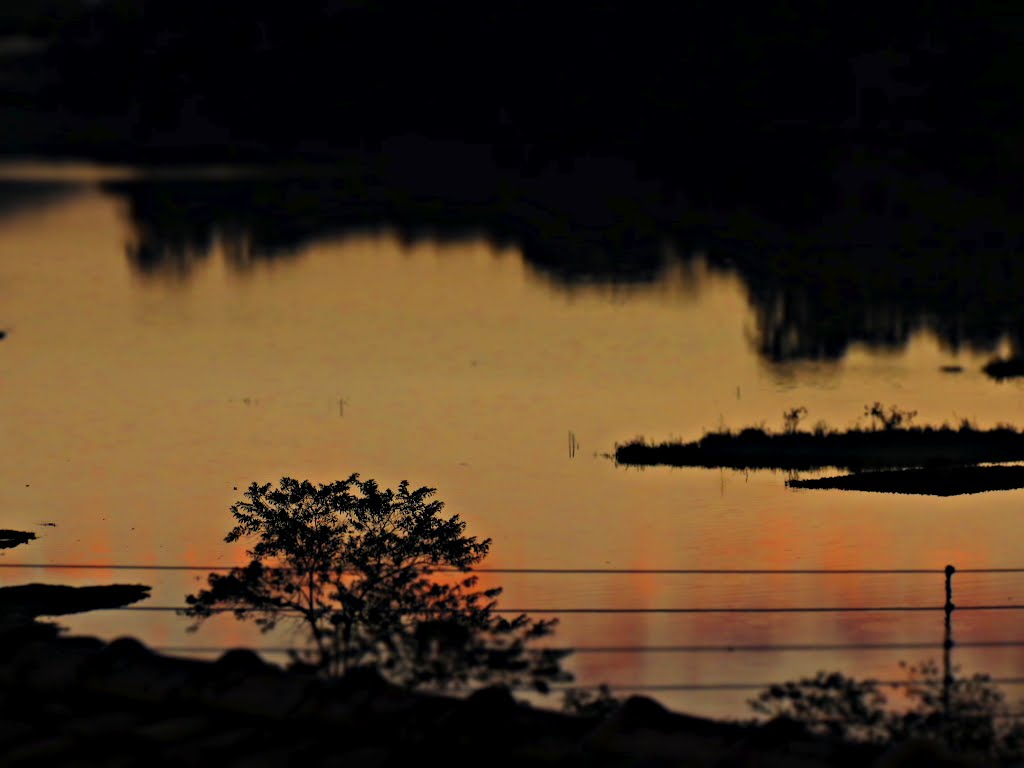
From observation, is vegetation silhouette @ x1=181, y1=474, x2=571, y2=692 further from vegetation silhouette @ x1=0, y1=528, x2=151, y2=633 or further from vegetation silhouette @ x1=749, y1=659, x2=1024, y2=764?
vegetation silhouette @ x1=0, y1=528, x2=151, y2=633

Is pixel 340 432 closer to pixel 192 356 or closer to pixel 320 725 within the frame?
pixel 192 356

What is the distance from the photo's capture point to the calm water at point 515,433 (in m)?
79.4

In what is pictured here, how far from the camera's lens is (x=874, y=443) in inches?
3979

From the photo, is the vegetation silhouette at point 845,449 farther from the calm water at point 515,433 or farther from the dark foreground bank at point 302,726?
the dark foreground bank at point 302,726

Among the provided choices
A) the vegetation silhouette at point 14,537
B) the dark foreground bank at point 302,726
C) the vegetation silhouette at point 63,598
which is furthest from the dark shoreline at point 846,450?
the dark foreground bank at point 302,726

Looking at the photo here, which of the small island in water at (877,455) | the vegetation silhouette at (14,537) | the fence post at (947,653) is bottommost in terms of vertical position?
the fence post at (947,653)

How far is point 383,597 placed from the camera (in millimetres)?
66188

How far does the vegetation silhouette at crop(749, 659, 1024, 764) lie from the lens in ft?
178

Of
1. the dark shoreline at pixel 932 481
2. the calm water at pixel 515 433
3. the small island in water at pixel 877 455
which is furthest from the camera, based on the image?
the small island in water at pixel 877 455

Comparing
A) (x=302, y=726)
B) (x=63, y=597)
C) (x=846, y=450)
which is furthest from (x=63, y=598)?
(x=302, y=726)

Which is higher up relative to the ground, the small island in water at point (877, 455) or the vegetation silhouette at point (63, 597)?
the small island in water at point (877, 455)

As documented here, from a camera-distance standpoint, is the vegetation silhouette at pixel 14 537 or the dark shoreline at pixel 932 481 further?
the dark shoreline at pixel 932 481

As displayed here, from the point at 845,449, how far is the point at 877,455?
5.34 ft

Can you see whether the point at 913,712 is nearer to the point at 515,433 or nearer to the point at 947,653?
the point at 947,653
